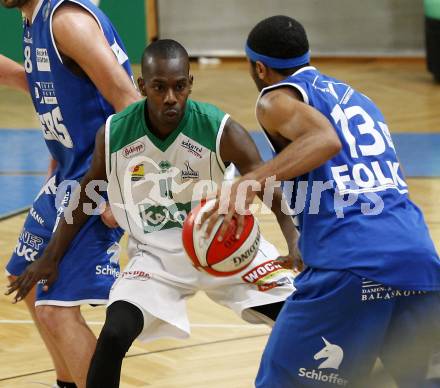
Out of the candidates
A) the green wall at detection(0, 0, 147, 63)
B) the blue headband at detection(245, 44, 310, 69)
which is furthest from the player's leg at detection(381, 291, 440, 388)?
the green wall at detection(0, 0, 147, 63)

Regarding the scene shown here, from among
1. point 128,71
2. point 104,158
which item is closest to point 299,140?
point 104,158

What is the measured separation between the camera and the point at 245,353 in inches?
209

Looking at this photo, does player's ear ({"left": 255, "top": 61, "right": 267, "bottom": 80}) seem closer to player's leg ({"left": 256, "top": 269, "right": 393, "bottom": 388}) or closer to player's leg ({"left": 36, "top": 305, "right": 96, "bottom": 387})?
player's leg ({"left": 256, "top": 269, "right": 393, "bottom": 388})

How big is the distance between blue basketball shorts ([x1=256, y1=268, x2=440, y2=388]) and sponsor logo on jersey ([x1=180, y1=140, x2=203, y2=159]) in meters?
0.87

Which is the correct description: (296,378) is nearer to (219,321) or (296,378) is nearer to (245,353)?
(245,353)

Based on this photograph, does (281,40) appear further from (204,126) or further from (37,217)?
(37,217)

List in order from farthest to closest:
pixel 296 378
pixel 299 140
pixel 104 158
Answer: pixel 104 158 → pixel 296 378 → pixel 299 140

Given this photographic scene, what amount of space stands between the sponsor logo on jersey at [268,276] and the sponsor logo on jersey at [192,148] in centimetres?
51

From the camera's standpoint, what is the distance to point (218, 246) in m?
3.68

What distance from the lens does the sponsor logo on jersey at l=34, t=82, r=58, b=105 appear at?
4.45 metres

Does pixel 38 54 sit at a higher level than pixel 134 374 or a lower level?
higher

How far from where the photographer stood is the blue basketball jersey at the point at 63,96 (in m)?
4.41

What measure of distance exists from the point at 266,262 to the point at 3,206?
434 centimetres

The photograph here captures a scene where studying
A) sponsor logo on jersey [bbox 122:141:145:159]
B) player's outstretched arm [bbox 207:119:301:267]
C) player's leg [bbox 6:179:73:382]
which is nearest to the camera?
player's outstretched arm [bbox 207:119:301:267]
